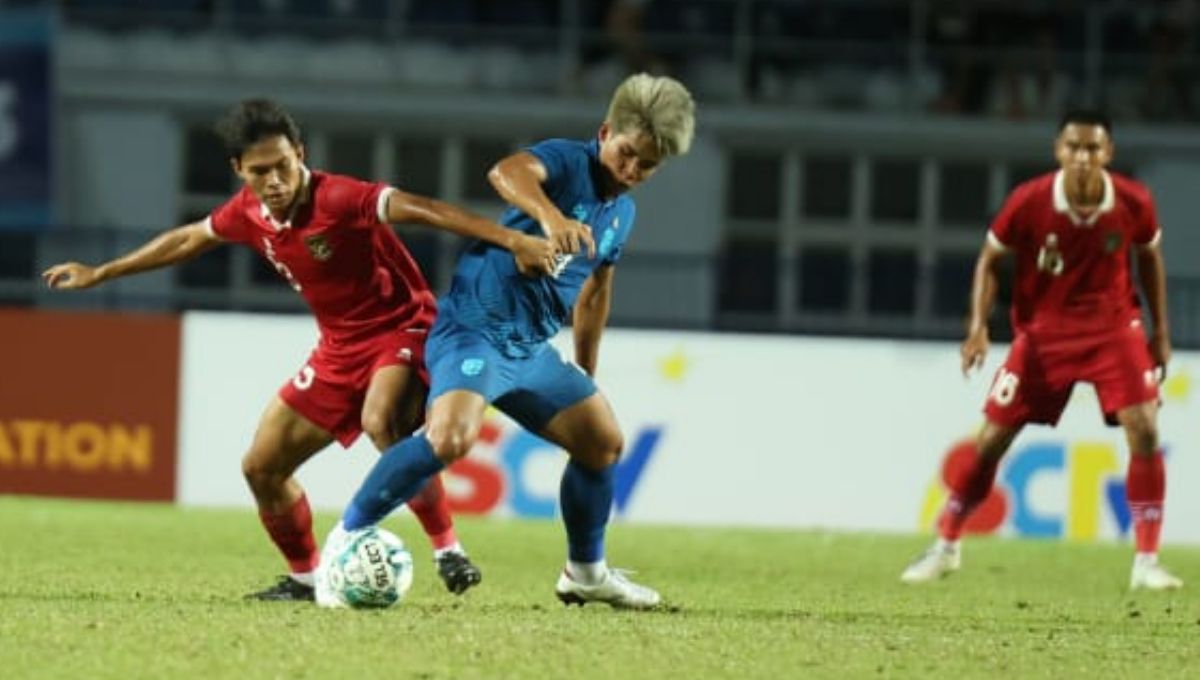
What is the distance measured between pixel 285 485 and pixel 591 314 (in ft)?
3.89

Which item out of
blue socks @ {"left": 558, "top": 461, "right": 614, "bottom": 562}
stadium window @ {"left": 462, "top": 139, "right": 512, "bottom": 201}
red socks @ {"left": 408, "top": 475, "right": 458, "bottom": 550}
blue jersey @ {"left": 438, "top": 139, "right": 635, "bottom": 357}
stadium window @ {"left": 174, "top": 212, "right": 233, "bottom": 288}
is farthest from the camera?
stadium window @ {"left": 462, "top": 139, "right": 512, "bottom": 201}

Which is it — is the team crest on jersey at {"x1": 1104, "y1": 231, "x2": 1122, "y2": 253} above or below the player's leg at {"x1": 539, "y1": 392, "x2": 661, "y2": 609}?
above

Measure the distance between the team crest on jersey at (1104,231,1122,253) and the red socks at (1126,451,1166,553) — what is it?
0.89 metres

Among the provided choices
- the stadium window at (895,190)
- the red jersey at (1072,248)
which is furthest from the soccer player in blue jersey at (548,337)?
the stadium window at (895,190)

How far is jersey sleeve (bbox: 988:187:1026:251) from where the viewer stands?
11.7 m

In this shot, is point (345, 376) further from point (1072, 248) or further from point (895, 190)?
point (895, 190)

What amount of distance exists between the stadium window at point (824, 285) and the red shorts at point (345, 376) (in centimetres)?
1003

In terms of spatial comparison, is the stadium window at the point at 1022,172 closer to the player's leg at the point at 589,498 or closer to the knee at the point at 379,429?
the player's leg at the point at 589,498

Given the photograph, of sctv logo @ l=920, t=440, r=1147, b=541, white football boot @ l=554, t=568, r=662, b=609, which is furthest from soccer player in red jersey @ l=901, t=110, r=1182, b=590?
sctv logo @ l=920, t=440, r=1147, b=541

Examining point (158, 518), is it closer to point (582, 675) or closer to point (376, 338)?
point (376, 338)

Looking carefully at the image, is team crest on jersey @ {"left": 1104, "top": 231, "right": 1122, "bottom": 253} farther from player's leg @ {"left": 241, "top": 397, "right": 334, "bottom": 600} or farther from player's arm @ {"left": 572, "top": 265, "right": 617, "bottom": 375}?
player's leg @ {"left": 241, "top": 397, "right": 334, "bottom": 600}

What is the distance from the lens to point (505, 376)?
8852mm

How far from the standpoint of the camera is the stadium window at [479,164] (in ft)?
80.6

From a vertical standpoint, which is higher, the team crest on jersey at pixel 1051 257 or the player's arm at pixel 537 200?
the player's arm at pixel 537 200
